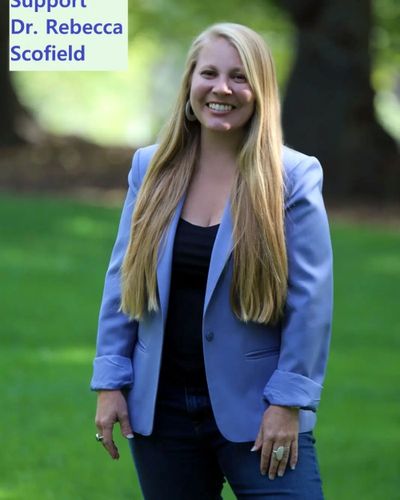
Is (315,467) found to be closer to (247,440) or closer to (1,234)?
(247,440)

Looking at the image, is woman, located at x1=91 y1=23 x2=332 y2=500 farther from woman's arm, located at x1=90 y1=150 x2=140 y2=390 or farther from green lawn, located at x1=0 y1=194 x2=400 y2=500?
green lawn, located at x1=0 y1=194 x2=400 y2=500

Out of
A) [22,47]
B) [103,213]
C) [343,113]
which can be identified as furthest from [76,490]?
[343,113]

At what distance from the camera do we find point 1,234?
1556 cm

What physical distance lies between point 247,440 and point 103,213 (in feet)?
45.4

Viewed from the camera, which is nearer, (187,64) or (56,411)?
(187,64)

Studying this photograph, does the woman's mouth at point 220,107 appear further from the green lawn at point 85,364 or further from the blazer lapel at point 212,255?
the green lawn at point 85,364

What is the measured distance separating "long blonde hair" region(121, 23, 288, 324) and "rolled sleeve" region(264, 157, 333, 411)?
43 millimetres

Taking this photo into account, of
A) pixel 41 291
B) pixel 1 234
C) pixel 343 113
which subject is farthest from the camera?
pixel 343 113

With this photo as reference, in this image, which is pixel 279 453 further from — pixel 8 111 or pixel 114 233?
pixel 8 111

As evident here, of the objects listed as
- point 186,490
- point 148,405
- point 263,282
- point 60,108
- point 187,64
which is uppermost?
point 187,64

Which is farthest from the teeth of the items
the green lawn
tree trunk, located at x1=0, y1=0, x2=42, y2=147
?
tree trunk, located at x1=0, y1=0, x2=42, y2=147

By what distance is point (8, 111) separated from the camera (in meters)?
21.6

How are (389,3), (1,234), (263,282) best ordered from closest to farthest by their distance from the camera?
1. (263,282)
2. (1,234)
3. (389,3)

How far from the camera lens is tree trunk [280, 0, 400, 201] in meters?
18.7
